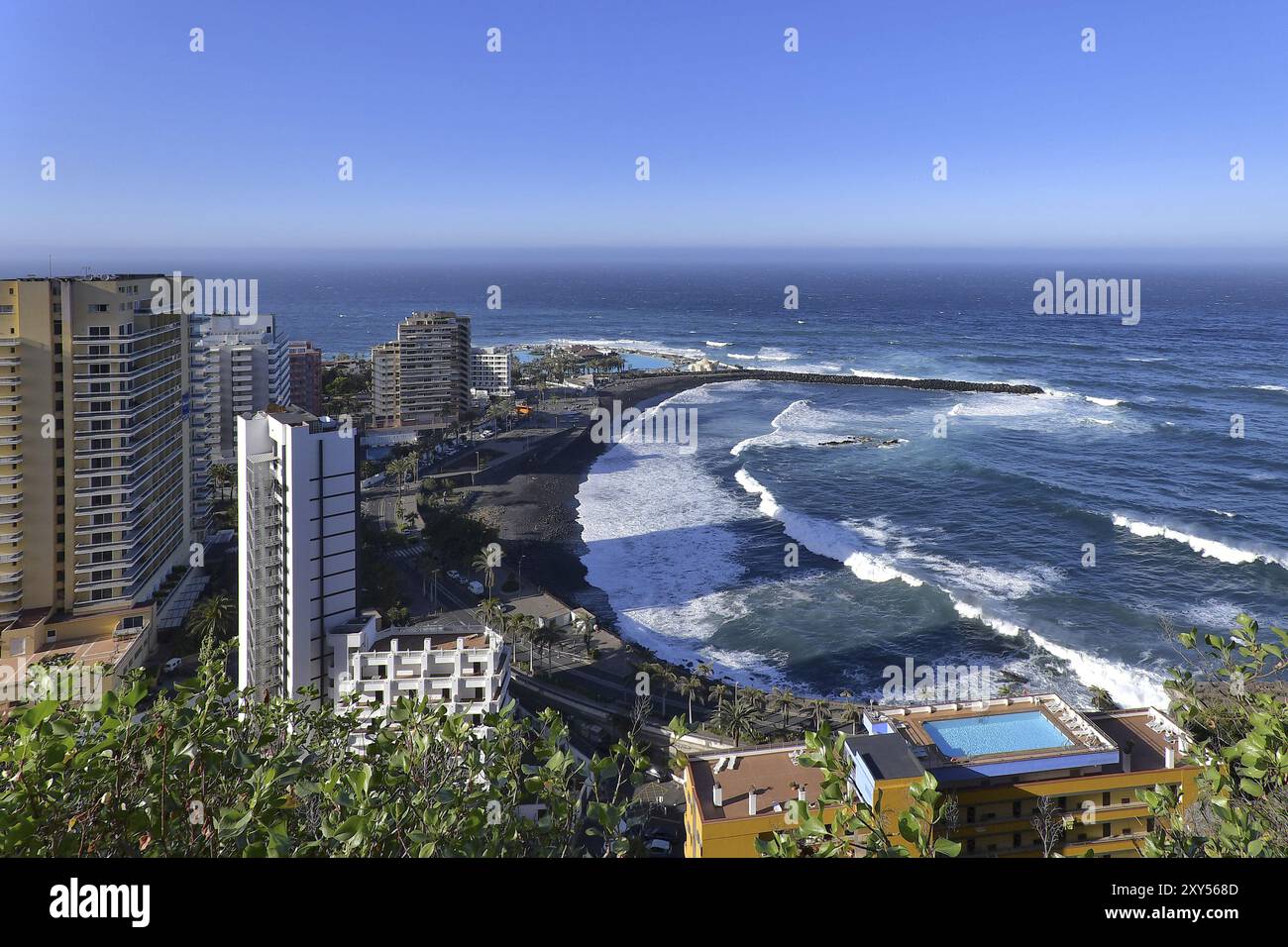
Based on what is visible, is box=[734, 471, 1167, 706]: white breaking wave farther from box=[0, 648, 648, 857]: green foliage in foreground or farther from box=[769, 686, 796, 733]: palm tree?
box=[0, 648, 648, 857]: green foliage in foreground

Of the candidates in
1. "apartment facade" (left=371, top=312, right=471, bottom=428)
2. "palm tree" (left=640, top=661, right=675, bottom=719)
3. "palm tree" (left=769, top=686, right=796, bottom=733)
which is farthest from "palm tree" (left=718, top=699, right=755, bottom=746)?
"apartment facade" (left=371, top=312, right=471, bottom=428)

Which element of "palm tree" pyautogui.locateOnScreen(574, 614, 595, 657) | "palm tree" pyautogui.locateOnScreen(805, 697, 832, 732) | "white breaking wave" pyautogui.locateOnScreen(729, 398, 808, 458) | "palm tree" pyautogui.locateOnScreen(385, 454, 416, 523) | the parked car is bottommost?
the parked car

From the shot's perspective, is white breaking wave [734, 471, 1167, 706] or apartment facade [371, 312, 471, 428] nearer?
white breaking wave [734, 471, 1167, 706]

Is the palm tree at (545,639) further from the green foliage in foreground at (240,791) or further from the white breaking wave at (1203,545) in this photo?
the white breaking wave at (1203,545)

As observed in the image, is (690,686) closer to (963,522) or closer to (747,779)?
(747,779)

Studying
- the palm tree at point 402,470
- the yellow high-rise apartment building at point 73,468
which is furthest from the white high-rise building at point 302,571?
the palm tree at point 402,470

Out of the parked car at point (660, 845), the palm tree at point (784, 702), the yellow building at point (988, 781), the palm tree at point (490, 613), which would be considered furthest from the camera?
the palm tree at point (490, 613)
